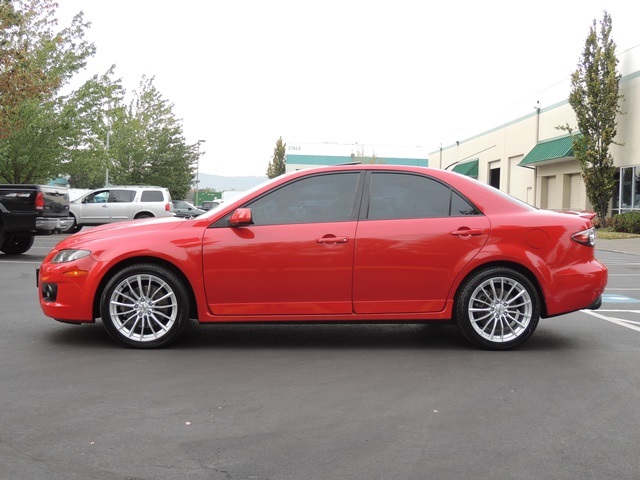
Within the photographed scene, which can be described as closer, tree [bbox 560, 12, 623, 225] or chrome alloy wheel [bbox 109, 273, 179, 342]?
chrome alloy wheel [bbox 109, 273, 179, 342]

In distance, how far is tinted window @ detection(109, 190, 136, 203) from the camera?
26.0m

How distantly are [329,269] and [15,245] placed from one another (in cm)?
1188

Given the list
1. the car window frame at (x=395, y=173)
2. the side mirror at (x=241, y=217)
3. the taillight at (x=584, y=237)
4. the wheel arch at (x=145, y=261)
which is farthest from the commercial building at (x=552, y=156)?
the wheel arch at (x=145, y=261)

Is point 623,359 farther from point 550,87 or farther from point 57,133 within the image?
point 550,87

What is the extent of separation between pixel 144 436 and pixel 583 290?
402cm

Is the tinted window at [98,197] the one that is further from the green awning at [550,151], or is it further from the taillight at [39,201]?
the green awning at [550,151]

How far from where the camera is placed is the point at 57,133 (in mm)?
26312

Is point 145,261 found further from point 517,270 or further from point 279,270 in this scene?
point 517,270

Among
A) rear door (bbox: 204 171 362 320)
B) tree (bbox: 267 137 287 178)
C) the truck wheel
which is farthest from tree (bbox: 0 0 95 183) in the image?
tree (bbox: 267 137 287 178)

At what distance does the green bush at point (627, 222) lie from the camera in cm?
2650

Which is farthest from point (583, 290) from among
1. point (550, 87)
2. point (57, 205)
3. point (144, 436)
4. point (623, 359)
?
point (550, 87)

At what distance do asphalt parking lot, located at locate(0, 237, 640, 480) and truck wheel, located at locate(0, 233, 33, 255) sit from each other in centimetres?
914

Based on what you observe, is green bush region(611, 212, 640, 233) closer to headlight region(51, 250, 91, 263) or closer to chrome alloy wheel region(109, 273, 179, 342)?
chrome alloy wheel region(109, 273, 179, 342)

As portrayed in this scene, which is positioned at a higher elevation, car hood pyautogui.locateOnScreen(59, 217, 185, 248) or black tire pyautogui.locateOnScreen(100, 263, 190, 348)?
car hood pyautogui.locateOnScreen(59, 217, 185, 248)
